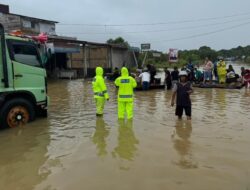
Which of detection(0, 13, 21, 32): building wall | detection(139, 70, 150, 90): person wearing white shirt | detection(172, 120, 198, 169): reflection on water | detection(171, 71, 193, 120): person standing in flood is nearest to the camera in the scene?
detection(172, 120, 198, 169): reflection on water

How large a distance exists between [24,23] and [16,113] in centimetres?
3482

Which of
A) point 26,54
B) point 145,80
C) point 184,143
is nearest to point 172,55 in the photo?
point 145,80

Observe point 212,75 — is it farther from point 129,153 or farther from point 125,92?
point 129,153

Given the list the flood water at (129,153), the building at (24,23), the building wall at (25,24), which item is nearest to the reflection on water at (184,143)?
the flood water at (129,153)

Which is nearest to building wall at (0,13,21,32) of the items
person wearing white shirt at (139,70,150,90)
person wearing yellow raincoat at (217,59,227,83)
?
person wearing white shirt at (139,70,150,90)

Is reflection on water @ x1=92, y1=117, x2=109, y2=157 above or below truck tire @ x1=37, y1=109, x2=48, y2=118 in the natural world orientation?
below

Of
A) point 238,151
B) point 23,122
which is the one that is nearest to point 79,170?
point 238,151

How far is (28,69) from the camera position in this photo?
9.87 metres

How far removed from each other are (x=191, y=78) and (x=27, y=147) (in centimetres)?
1649

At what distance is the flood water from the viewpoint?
17.7 ft

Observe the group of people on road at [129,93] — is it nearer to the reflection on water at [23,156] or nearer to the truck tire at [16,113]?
the reflection on water at [23,156]

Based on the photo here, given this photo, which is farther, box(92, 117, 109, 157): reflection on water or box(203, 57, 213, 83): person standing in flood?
box(203, 57, 213, 83): person standing in flood

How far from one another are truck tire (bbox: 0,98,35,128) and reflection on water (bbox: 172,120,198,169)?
13.4 ft

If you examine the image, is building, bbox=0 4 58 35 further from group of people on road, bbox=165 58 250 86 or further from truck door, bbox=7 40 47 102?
truck door, bbox=7 40 47 102
